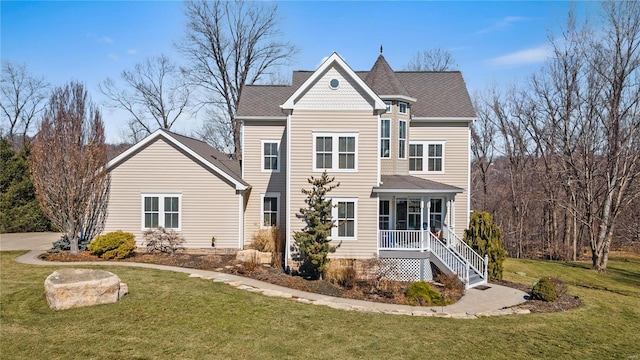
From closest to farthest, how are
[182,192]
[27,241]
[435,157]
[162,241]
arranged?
[162,241], [182,192], [435,157], [27,241]

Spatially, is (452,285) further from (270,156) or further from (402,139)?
(270,156)

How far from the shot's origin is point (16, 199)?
24.0m

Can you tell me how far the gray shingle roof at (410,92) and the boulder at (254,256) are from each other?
23.1ft

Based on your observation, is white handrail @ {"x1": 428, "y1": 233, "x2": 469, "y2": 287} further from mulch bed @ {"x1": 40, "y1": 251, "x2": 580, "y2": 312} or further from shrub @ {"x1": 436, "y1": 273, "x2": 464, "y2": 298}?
mulch bed @ {"x1": 40, "y1": 251, "x2": 580, "y2": 312}

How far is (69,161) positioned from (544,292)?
60.6 ft

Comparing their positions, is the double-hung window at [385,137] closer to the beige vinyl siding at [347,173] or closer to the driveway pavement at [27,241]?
the beige vinyl siding at [347,173]


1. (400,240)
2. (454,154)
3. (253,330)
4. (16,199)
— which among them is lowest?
(253,330)

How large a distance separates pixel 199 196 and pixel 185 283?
574cm

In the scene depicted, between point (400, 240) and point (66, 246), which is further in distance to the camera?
point (66, 246)

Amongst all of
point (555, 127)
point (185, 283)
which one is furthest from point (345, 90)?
point (555, 127)

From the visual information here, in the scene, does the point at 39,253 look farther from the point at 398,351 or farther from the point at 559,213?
the point at 559,213

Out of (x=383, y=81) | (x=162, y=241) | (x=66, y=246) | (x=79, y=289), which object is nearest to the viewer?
(x=79, y=289)

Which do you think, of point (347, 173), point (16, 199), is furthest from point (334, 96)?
point (16, 199)

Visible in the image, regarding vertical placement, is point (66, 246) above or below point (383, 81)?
below
